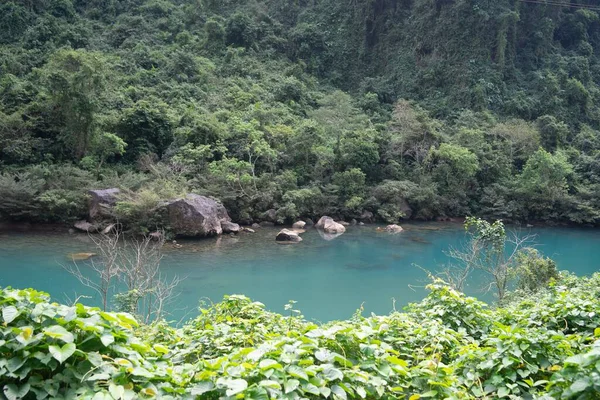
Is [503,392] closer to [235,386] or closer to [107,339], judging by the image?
[235,386]

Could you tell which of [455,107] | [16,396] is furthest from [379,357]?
[455,107]

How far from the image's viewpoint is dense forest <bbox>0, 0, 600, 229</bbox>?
55.7ft

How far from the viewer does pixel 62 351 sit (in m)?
1.83

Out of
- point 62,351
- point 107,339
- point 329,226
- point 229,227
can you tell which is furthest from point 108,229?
point 62,351

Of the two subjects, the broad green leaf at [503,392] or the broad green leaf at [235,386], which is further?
the broad green leaf at [503,392]

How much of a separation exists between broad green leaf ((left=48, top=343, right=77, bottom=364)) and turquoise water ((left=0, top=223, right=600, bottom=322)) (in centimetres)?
672

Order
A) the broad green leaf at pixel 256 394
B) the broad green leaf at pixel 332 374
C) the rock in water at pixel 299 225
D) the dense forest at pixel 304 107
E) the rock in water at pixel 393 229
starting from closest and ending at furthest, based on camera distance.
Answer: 1. the broad green leaf at pixel 256 394
2. the broad green leaf at pixel 332 374
3. the dense forest at pixel 304 107
4. the rock in water at pixel 299 225
5. the rock in water at pixel 393 229

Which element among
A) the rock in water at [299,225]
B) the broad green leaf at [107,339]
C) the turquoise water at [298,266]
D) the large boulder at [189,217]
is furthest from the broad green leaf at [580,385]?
the rock in water at [299,225]

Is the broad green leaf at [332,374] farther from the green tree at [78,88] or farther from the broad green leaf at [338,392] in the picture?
the green tree at [78,88]

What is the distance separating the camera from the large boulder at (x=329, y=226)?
56.1 feet

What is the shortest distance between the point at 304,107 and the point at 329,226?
30.9 ft

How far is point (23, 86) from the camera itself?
18.5 m

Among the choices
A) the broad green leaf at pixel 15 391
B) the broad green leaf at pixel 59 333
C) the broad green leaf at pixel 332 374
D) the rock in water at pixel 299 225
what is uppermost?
the broad green leaf at pixel 59 333

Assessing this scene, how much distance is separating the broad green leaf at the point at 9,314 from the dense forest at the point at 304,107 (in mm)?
12920
